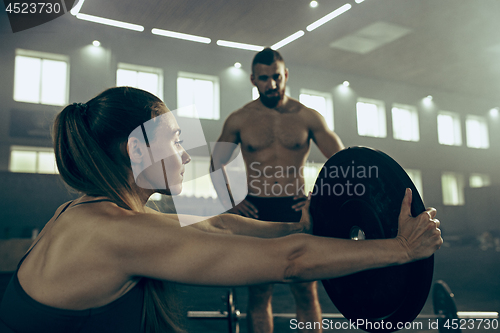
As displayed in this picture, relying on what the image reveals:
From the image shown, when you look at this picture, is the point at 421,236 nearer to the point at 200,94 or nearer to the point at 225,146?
the point at 225,146

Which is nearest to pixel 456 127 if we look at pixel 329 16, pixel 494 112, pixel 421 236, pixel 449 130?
pixel 449 130

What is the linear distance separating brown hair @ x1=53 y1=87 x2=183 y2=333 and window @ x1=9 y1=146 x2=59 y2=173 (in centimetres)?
481

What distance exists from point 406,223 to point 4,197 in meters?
5.69

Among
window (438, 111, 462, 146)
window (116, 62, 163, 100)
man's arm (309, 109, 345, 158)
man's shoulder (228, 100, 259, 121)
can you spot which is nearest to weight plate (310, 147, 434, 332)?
man's arm (309, 109, 345, 158)

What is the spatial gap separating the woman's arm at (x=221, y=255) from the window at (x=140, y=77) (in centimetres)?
461

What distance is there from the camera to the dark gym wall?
4828 millimetres

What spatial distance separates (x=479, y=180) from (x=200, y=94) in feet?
21.0

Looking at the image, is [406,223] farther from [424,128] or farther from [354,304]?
[424,128]

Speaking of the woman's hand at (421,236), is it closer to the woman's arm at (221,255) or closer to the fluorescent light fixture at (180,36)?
the woman's arm at (221,255)

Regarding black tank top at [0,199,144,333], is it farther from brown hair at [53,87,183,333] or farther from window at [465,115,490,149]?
window at [465,115,490,149]

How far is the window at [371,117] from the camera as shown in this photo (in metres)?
6.89

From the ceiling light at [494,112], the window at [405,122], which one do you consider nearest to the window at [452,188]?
the window at [405,122]

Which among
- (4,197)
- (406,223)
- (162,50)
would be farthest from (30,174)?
(406,223)

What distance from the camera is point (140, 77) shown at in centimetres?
509
